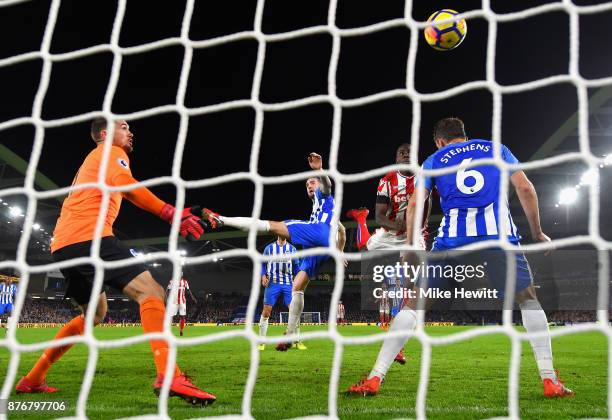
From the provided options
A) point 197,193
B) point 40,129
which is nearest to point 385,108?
point 197,193

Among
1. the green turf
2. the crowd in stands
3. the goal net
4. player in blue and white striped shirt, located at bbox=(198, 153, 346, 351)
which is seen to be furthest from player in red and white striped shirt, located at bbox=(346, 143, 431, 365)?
the goal net

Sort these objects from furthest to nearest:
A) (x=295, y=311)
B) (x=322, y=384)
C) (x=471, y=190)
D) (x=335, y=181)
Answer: (x=295, y=311), (x=322, y=384), (x=471, y=190), (x=335, y=181)

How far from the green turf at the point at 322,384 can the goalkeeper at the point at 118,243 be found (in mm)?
283

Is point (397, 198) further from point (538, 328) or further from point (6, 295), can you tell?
point (6, 295)

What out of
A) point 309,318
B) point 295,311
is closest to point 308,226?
point 295,311

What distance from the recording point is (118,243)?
3053 mm

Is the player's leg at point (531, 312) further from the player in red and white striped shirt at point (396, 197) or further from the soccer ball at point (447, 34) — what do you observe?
the soccer ball at point (447, 34)

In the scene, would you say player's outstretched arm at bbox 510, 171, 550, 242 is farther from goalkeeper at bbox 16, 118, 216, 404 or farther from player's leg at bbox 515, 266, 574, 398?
goalkeeper at bbox 16, 118, 216, 404

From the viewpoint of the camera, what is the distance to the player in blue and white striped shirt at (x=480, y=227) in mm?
3197

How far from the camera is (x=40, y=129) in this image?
2568 millimetres

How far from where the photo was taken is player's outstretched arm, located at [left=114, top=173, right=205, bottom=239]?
282 centimetres

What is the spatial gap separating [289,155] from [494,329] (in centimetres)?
2429

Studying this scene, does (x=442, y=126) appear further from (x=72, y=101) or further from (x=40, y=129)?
(x=72, y=101)

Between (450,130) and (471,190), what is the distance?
1.53ft
